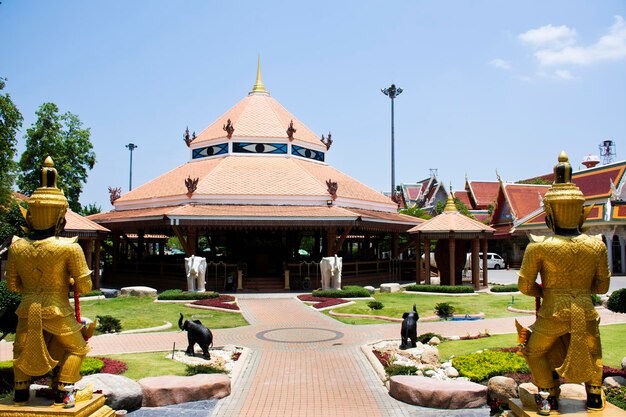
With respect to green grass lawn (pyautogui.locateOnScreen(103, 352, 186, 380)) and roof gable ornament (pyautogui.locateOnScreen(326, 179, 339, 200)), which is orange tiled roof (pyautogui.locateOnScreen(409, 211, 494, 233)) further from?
green grass lawn (pyautogui.locateOnScreen(103, 352, 186, 380))

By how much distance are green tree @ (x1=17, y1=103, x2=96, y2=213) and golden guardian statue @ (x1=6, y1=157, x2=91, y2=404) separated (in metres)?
33.6

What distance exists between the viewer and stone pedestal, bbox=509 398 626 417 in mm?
5676

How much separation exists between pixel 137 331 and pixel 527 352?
35.4ft

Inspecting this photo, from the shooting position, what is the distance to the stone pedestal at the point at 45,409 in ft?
19.4

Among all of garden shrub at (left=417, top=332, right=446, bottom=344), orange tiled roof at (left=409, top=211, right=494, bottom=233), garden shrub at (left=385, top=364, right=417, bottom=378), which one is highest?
orange tiled roof at (left=409, top=211, right=494, bottom=233)

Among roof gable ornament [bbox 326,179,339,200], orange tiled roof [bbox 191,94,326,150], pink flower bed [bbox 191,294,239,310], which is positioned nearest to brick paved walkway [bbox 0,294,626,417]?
pink flower bed [bbox 191,294,239,310]

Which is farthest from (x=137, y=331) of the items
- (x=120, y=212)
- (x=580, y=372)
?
(x=120, y=212)

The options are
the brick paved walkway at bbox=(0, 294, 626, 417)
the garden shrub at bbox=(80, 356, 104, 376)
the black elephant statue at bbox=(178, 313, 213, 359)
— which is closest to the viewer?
the brick paved walkway at bbox=(0, 294, 626, 417)

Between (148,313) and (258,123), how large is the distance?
18.9 meters

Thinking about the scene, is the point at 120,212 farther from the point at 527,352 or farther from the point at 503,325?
the point at 527,352

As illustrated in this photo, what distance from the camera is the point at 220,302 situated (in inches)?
803

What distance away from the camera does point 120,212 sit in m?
31.6

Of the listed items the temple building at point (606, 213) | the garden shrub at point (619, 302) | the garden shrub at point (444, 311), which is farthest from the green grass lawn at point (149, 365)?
the temple building at point (606, 213)

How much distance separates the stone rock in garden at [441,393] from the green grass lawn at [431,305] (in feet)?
25.6
